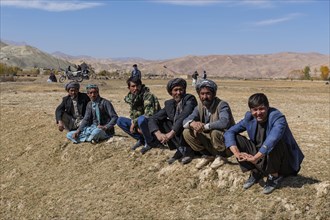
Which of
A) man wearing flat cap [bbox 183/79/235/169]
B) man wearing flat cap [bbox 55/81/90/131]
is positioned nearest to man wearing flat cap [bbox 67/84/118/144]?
man wearing flat cap [bbox 55/81/90/131]

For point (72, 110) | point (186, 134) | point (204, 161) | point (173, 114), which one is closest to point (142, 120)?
point (173, 114)

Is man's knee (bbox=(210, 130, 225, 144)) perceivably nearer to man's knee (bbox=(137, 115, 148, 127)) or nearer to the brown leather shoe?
the brown leather shoe

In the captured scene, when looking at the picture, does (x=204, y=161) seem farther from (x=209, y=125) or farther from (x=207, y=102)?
(x=207, y=102)

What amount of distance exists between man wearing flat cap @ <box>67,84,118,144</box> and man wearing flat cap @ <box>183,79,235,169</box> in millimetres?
2462

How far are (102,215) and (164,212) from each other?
0.94m

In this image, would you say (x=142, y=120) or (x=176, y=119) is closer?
(x=176, y=119)

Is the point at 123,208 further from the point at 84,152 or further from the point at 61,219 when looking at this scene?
the point at 84,152

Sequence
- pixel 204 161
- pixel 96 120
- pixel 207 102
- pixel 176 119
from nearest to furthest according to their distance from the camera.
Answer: pixel 207 102 < pixel 204 161 < pixel 176 119 < pixel 96 120

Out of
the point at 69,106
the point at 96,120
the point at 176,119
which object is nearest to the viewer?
Answer: the point at 176,119

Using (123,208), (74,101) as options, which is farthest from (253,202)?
(74,101)

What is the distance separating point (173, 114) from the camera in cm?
697

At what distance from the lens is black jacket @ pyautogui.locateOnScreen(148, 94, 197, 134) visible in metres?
6.65

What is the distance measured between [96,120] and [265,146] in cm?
439

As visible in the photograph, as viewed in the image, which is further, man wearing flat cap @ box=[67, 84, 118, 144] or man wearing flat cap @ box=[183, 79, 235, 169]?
man wearing flat cap @ box=[67, 84, 118, 144]
